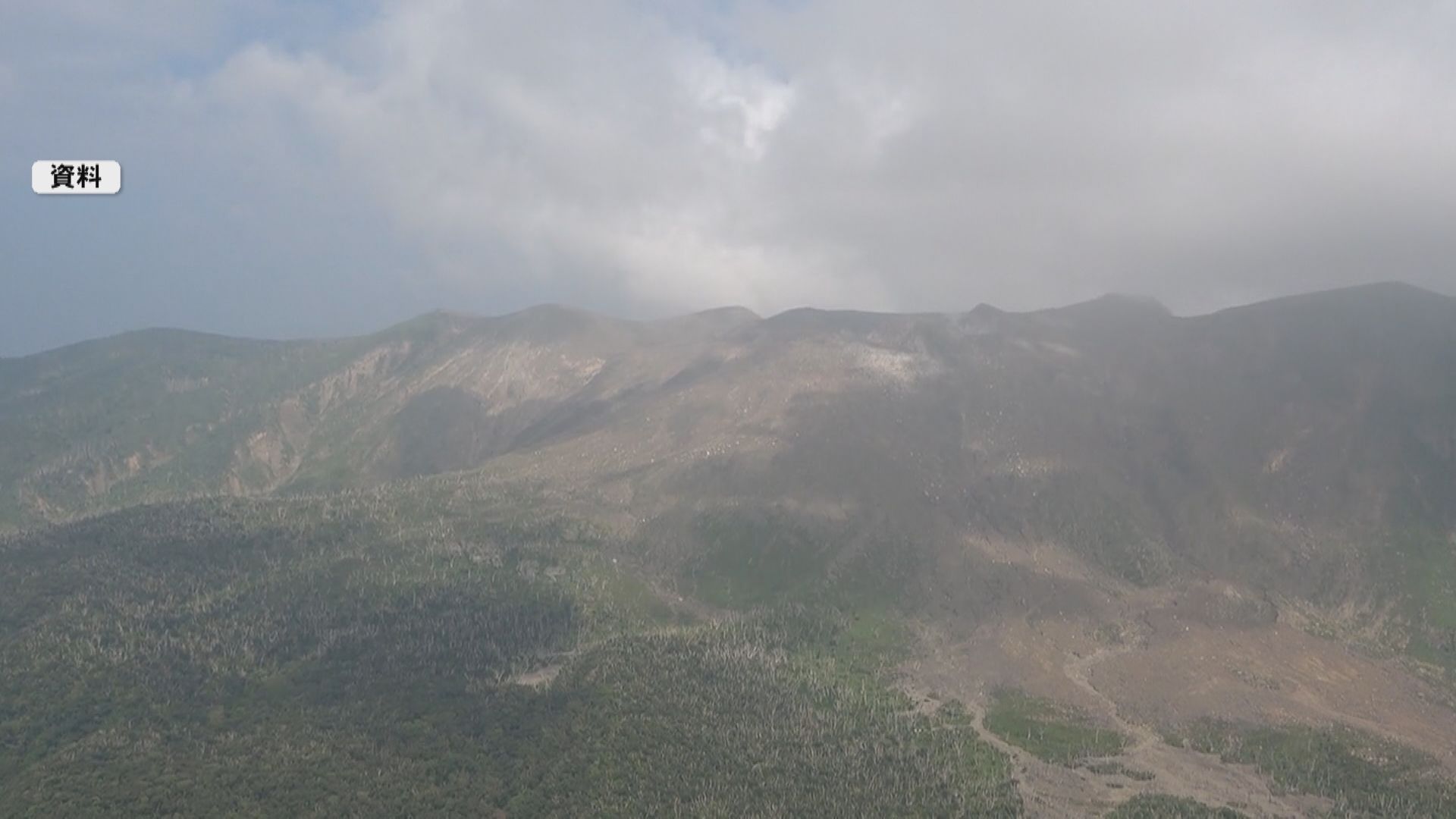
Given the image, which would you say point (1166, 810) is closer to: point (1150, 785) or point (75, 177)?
point (1150, 785)

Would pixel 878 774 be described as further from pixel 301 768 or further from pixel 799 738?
pixel 301 768

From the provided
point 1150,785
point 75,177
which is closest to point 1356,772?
point 1150,785

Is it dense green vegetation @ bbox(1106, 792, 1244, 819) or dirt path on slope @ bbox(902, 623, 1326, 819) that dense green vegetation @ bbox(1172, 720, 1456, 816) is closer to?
dirt path on slope @ bbox(902, 623, 1326, 819)

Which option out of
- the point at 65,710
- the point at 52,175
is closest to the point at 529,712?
the point at 65,710

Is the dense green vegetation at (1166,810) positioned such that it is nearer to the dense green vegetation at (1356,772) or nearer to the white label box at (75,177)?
the dense green vegetation at (1356,772)

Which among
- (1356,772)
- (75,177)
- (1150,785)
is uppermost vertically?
(75,177)

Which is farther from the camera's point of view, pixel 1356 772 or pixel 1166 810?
pixel 1356 772
